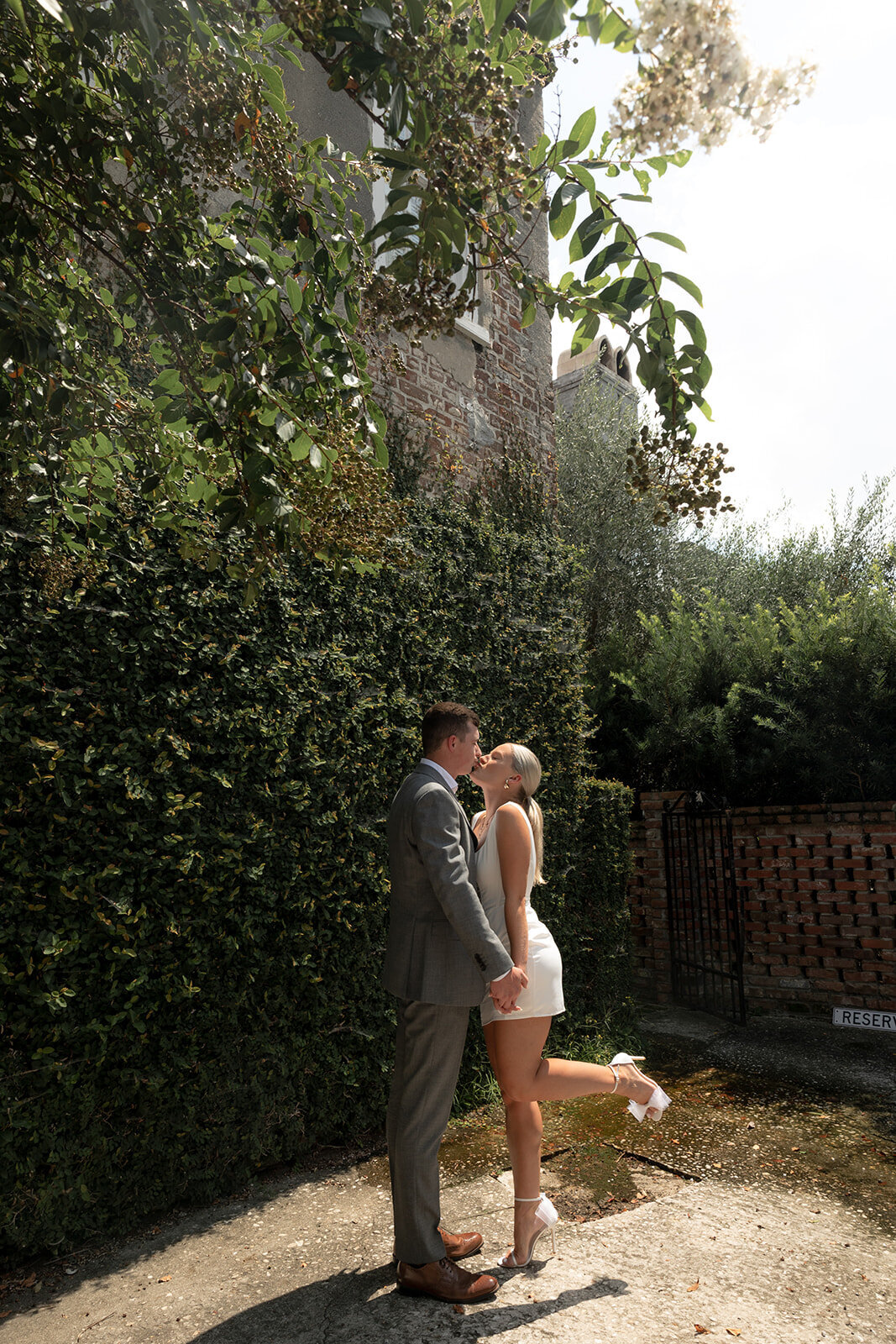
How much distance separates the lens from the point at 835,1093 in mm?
5531

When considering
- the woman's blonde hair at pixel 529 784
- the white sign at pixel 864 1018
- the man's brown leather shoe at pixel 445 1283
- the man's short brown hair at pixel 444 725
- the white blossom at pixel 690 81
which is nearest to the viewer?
the white blossom at pixel 690 81

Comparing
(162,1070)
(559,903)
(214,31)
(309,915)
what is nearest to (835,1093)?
(559,903)

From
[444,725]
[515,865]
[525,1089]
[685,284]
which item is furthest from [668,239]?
[525,1089]

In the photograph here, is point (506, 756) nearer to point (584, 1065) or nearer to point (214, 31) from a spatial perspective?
point (584, 1065)

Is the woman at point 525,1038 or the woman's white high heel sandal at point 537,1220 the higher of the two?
the woman at point 525,1038

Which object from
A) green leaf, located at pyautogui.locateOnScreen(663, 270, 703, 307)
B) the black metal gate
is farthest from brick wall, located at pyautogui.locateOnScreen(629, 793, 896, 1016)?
green leaf, located at pyautogui.locateOnScreen(663, 270, 703, 307)

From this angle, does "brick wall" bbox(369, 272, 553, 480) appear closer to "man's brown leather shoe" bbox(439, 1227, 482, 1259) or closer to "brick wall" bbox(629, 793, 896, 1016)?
"brick wall" bbox(629, 793, 896, 1016)

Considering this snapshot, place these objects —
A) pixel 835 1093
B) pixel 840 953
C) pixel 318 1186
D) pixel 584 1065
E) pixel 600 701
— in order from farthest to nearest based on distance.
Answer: pixel 600 701 < pixel 840 953 < pixel 835 1093 < pixel 318 1186 < pixel 584 1065

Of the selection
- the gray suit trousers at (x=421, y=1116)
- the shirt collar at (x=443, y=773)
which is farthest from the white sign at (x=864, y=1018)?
the shirt collar at (x=443, y=773)

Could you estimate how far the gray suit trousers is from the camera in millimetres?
3066

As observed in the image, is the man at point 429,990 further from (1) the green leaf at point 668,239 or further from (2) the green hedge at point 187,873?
(1) the green leaf at point 668,239

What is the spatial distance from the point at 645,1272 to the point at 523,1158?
0.65m

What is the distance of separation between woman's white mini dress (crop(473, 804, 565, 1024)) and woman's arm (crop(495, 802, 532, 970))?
0.03 meters

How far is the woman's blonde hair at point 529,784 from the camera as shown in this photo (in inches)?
143
